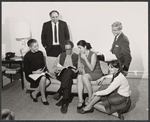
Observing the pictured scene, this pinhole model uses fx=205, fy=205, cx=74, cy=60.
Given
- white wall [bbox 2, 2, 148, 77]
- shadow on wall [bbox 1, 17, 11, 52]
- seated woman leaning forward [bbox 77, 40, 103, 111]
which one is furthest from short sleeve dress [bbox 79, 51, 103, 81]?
shadow on wall [bbox 1, 17, 11, 52]

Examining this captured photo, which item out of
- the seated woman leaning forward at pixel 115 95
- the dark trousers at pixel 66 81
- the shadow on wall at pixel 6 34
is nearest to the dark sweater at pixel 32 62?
the dark trousers at pixel 66 81

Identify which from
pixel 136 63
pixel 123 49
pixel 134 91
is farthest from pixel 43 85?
pixel 136 63

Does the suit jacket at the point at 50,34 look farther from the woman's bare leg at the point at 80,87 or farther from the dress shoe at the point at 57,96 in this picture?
the woman's bare leg at the point at 80,87

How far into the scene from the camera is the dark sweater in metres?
3.81

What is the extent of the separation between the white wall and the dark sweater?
1.43 m

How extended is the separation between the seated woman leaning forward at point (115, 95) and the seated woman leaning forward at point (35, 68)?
1033 mm

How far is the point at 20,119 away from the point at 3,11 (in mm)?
2988

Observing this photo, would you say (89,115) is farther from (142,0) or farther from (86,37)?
(142,0)

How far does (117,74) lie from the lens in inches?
116

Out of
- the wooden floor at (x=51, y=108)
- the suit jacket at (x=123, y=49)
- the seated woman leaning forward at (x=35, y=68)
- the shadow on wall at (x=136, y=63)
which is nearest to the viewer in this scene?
the wooden floor at (x=51, y=108)

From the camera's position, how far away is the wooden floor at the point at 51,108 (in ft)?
10.1

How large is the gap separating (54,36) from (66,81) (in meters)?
1.42

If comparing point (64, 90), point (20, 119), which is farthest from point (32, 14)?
point (20, 119)

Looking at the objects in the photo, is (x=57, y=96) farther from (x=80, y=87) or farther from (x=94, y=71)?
(x=94, y=71)
